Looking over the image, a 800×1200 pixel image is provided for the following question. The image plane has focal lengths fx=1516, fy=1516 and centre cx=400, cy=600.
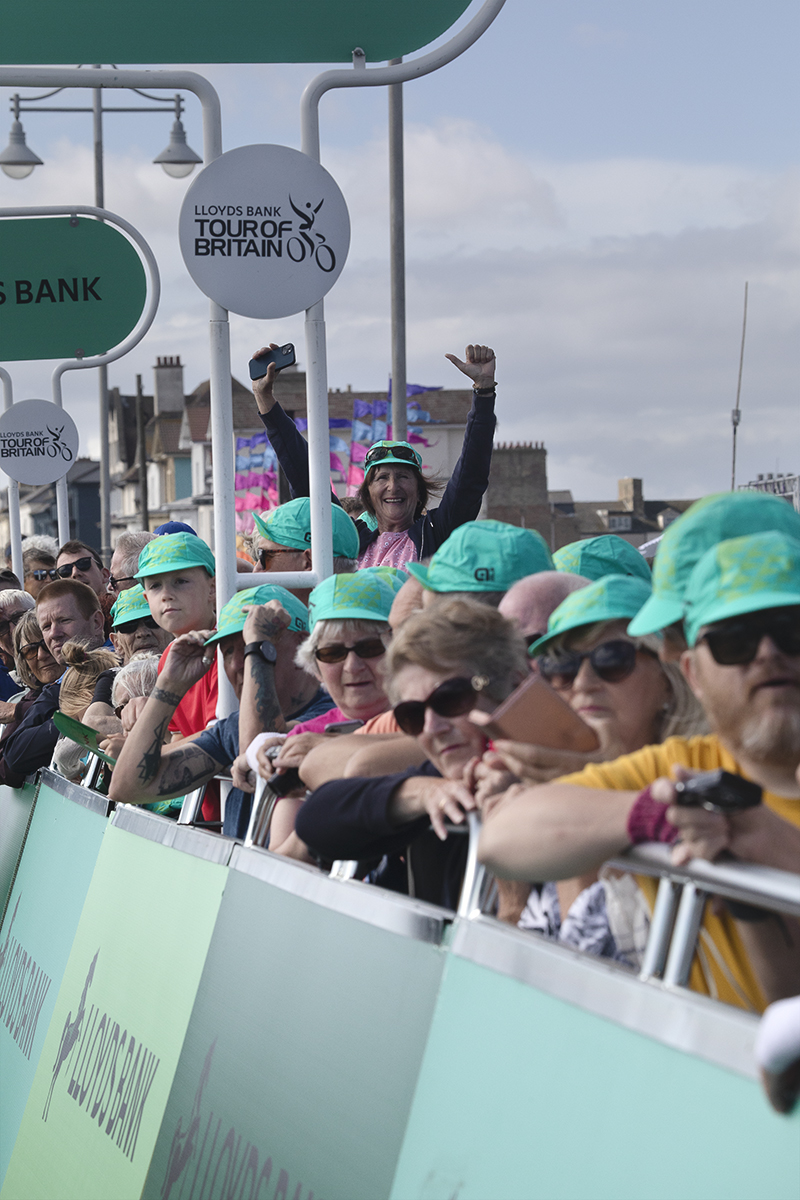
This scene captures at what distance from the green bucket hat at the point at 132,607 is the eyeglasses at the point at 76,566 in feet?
8.94

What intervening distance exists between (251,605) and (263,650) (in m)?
0.38

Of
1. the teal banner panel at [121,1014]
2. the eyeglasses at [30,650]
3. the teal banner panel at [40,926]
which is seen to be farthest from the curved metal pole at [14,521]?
the teal banner panel at [121,1014]

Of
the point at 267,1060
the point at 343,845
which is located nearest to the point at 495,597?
the point at 343,845

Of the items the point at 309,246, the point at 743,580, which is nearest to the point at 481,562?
the point at 743,580

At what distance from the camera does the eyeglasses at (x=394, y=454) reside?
606 centimetres

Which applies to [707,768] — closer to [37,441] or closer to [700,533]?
[700,533]

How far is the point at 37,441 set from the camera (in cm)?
1188

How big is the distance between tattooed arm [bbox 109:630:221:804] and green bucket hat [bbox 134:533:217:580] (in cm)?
93

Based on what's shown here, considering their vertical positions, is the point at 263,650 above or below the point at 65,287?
below

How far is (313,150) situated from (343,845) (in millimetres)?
3033

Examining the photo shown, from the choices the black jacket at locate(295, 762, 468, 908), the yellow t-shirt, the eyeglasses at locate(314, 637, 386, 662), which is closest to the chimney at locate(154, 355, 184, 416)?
the eyeglasses at locate(314, 637, 386, 662)

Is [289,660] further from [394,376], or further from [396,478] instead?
[394,376]

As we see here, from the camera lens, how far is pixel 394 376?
1159 cm

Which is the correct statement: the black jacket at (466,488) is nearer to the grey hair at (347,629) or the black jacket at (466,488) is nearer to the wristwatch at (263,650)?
the wristwatch at (263,650)
